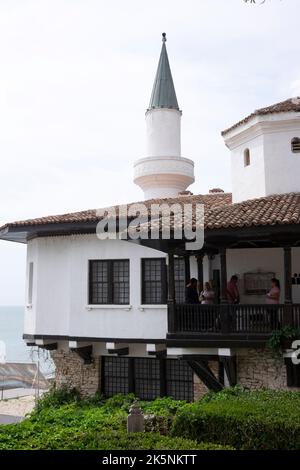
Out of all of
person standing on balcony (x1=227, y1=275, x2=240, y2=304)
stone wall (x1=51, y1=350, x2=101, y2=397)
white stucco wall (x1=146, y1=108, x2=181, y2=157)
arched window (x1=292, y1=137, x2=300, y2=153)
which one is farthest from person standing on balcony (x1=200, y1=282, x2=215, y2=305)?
white stucco wall (x1=146, y1=108, x2=181, y2=157)

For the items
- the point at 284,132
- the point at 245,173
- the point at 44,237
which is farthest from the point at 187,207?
the point at 44,237

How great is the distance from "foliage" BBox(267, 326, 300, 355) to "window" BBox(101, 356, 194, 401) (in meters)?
4.82

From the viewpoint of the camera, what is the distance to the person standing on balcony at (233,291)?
1523cm

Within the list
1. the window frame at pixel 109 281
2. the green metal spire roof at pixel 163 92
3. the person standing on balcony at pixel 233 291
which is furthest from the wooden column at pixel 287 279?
the green metal spire roof at pixel 163 92

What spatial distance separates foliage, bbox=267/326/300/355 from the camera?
1312 cm

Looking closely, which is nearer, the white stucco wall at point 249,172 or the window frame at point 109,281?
the white stucco wall at point 249,172

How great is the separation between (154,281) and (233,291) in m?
3.06

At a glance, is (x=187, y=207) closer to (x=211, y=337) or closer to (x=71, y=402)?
(x=211, y=337)

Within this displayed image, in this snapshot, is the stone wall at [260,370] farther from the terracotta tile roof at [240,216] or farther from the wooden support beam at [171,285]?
the terracotta tile roof at [240,216]

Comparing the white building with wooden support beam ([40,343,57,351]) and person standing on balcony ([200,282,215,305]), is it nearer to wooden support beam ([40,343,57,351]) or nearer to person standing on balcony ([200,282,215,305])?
wooden support beam ([40,343,57,351])

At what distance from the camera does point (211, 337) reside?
14.1m

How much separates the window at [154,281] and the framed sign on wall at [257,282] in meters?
2.54

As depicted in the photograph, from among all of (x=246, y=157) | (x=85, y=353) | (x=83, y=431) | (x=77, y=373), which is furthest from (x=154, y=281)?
(x=83, y=431)

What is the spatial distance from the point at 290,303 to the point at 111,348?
6.47 meters
